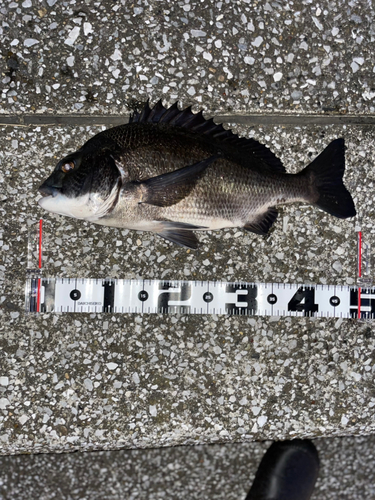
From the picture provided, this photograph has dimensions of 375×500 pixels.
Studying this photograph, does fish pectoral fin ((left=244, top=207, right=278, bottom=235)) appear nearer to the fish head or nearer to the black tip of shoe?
the fish head

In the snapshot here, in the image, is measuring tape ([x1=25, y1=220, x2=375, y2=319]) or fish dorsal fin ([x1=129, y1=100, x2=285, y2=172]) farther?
measuring tape ([x1=25, y1=220, x2=375, y2=319])

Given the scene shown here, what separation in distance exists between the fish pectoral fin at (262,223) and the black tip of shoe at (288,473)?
5.42ft

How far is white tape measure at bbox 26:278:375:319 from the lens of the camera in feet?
7.47

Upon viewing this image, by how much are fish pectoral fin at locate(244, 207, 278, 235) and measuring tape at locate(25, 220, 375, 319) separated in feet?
1.28

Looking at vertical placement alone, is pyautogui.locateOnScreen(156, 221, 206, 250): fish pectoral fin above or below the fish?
below

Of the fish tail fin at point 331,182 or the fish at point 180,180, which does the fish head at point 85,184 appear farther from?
the fish tail fin at point 331,182

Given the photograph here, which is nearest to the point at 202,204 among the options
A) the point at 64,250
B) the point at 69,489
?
the point at 64,250

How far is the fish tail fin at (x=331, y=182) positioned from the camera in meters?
2.13

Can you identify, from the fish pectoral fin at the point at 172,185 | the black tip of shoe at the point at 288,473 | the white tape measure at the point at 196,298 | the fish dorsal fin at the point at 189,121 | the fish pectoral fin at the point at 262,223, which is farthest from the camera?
the black tip of shoe at the point at 288,473

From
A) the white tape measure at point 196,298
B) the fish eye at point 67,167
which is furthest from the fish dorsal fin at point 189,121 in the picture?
the white tape measure at point 196,298

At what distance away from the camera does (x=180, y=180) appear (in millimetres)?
1836

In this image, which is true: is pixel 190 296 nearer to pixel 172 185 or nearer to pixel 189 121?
pixel 172 185

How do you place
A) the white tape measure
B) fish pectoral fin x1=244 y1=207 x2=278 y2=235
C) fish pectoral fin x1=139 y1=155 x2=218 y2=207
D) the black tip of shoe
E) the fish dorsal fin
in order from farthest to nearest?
1. the black tip of shoe
2. the white tape measure
3. fish pectoral fin x1=244 y1=207 x2=278 y2=235
4. the fish dorsal fin
5. fish pectoral fin x1=139 y1=155 x2=218 y2=207

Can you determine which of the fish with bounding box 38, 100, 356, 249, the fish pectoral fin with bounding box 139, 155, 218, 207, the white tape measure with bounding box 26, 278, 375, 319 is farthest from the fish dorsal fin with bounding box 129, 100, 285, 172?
the white tape measure with bounding box 26, 278, 375, 319
